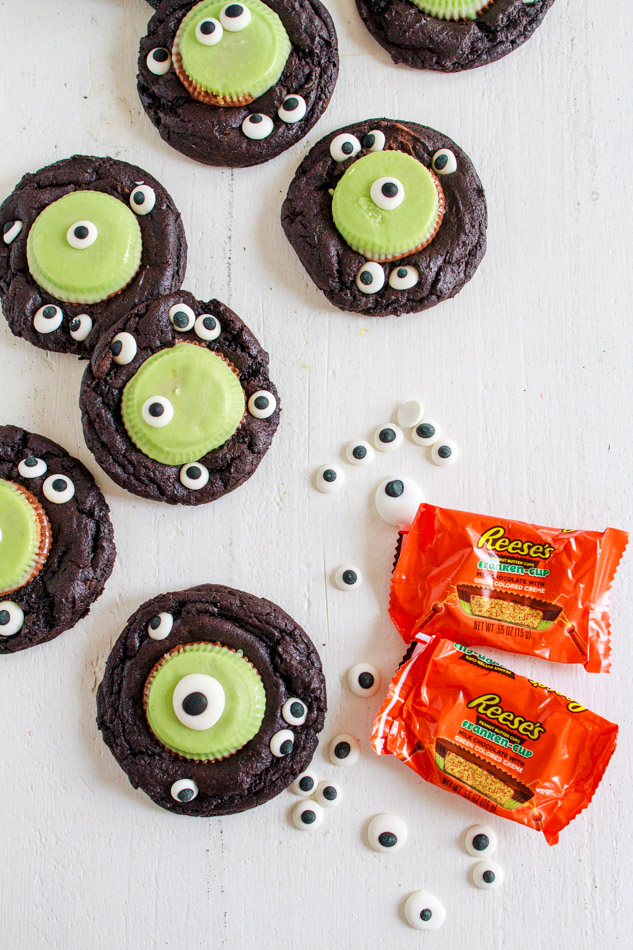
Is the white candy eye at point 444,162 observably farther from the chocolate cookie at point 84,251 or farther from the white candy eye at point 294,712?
the white candy eye at point 294,712

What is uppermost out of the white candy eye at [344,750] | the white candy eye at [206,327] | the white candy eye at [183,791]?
the white candy eye at [206,327]

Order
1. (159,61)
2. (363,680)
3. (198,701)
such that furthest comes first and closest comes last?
(159,61), (363,680), (198,701)

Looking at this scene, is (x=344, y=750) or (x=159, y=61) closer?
(x=344, y=750)

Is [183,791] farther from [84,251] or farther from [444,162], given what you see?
[444,162]

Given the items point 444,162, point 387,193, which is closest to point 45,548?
point 387,193

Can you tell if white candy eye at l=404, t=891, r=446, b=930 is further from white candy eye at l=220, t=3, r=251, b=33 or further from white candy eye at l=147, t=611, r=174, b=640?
white candy eye at l=220, t=3, r=251, b=33

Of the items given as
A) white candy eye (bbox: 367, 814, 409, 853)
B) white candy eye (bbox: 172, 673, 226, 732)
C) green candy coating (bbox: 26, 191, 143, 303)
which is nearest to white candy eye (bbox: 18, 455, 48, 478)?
green candy coating (bbox: 26, 191, 143, 303)

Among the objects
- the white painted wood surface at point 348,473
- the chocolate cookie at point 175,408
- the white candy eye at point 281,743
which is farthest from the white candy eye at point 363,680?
the chocolate cookie at point 175,408
